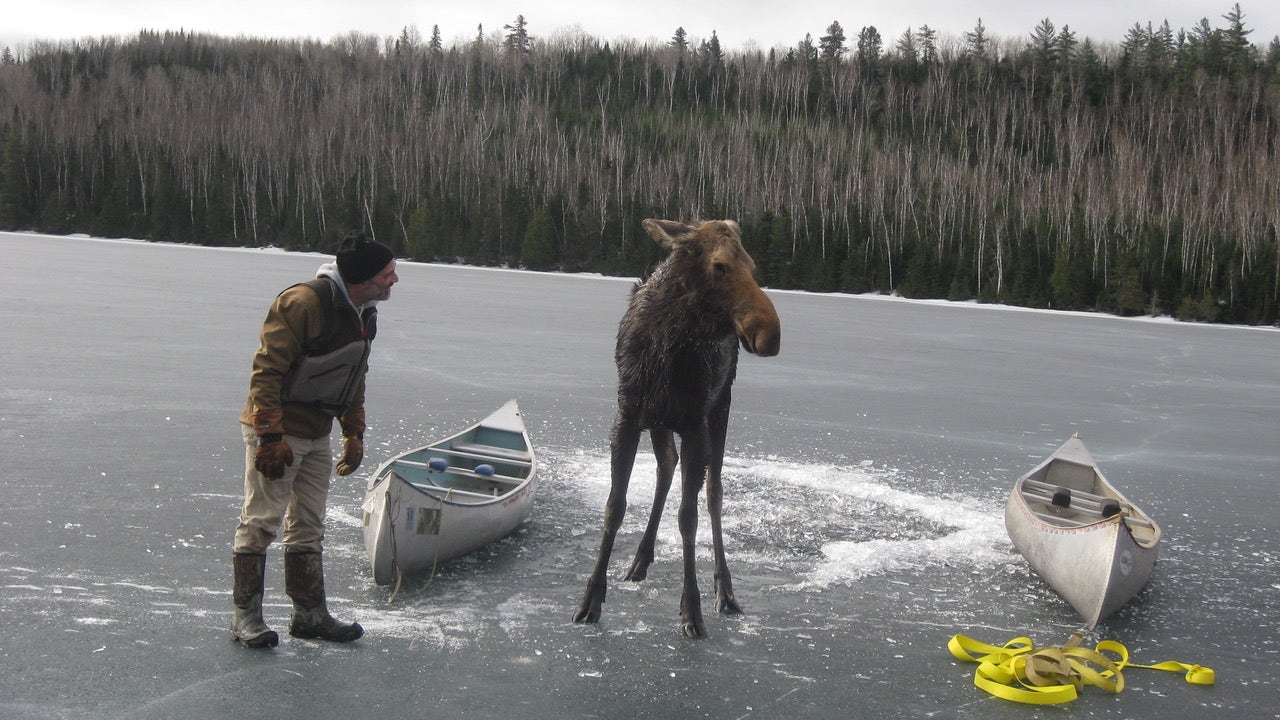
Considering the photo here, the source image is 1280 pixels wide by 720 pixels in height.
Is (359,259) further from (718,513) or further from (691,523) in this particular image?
(718,513)

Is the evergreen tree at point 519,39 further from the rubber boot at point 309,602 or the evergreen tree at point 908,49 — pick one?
the rubber boot at point 309,602

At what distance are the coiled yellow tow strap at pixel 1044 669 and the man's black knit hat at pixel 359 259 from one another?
3.84 metres

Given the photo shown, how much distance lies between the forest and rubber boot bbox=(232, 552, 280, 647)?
2274 inches

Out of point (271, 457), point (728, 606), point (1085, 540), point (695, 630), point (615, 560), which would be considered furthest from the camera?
point (615, 560)

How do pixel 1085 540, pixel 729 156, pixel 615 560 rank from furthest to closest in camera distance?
pixel 729 156 → pixel 615 560 → pixel 1085 540

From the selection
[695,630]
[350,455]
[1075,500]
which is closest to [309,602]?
[350,455]

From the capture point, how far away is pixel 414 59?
12875 cm

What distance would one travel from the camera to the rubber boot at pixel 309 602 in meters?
5.91

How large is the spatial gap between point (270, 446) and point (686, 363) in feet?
7.62

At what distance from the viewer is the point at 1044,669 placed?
5828 mm

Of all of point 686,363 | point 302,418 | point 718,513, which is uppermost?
point 686,363

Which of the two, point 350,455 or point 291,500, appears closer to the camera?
point 291,500

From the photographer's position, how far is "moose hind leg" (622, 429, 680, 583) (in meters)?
7.04

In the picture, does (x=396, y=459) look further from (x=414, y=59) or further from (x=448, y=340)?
(x=414, y=59)
